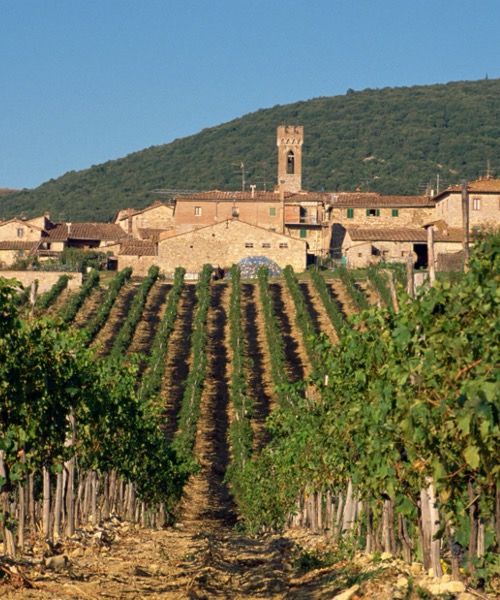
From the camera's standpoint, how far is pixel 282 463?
2531 centimetres

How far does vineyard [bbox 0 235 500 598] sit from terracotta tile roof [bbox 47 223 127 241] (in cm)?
4652

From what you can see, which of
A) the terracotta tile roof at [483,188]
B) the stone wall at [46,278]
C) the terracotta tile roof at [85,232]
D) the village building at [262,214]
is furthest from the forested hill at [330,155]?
the stone wall at [46,278]

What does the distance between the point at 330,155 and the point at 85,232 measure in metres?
79.6

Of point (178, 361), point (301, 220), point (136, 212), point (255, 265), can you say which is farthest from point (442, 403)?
point (136, 212)

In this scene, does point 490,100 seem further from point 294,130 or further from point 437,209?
point 437,209

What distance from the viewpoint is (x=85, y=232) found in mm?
92250

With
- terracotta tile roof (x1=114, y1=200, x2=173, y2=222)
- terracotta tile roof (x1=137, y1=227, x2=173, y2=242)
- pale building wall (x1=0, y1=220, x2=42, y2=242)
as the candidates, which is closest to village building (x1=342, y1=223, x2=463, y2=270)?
terracotta tile roof (x1=137, y1=227, x2=173, y2=242)

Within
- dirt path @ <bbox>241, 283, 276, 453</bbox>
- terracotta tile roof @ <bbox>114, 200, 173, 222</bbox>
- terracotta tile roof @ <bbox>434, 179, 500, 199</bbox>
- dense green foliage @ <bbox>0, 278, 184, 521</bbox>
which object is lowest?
dirt path @ <bbox>241, 283, 276, 453</bbox>

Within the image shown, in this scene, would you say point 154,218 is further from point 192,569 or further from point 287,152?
point 192,569

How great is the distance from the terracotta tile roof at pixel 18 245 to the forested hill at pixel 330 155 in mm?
55351

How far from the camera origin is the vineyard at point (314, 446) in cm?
1075

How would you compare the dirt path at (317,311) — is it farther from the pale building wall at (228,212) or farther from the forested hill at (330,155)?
the forested hill at (330,155)

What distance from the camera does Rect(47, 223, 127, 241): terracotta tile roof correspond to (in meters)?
89.6

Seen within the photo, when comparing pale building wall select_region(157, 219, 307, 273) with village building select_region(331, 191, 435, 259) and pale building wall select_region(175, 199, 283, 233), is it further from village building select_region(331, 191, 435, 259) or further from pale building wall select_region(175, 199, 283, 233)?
village building select_region(331, 191, 435, 259)
